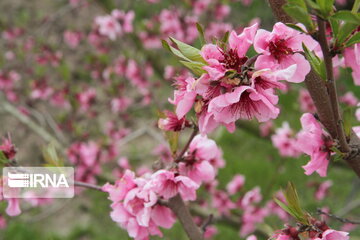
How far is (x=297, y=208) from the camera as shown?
82 cm

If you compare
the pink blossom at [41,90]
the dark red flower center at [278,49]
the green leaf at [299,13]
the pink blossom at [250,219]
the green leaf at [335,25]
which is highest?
the pink blossom at [41,90]

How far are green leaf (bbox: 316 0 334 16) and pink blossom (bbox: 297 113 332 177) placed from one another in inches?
11.7

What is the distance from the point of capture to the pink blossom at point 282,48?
0.73 m

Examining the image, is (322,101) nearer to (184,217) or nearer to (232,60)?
(232,60)

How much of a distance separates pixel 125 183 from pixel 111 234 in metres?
2.64

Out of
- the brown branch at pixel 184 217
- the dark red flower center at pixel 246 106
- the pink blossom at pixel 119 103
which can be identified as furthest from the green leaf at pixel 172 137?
the pink blossom at pixel 119 103

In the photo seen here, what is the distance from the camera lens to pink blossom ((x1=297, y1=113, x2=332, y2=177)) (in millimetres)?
870

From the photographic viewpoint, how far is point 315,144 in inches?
34.2

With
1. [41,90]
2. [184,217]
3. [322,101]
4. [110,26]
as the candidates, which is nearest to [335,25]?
[322,101]

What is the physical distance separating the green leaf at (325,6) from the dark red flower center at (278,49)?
0.42 feet

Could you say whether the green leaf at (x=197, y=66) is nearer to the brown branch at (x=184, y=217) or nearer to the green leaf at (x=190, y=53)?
the green leaf at (x=190, y=53)

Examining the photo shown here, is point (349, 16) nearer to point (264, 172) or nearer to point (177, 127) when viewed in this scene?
point (177, 127)

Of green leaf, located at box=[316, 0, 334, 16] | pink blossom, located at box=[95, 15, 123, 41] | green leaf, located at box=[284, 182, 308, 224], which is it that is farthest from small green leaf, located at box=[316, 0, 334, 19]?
pink blossom, located at box=[95, 15, 123, 41]

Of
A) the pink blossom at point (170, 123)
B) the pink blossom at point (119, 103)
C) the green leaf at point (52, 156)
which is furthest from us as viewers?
the pink blossom at point (119, 103)
